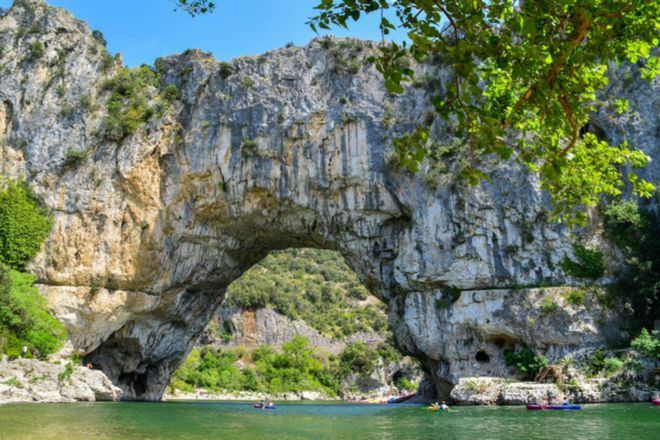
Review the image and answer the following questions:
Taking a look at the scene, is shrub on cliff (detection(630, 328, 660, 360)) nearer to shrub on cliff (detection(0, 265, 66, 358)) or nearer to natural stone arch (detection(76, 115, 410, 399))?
natural stone arch (detection(76, 115, 410, 399))

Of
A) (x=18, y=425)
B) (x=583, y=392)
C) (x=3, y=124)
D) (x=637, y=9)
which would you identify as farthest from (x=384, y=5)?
(x=3, y=124)

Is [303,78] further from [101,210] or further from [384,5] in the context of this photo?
[384,5]

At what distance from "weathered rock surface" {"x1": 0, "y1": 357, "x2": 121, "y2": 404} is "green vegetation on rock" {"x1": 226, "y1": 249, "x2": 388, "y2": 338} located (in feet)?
123

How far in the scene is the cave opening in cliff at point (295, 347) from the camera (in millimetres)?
57500

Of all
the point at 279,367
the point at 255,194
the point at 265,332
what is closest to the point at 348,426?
the point at 255,194

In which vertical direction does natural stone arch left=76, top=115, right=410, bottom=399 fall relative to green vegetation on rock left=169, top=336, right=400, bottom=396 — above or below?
above

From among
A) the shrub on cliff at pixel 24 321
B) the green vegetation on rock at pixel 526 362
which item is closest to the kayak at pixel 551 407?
the green vegetation on rock at pixel 526 362

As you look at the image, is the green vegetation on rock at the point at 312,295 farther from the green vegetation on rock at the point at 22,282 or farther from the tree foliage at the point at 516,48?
the tree foliage at the point at 516,48

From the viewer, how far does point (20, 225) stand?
28516 mm

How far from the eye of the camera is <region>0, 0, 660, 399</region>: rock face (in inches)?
1128

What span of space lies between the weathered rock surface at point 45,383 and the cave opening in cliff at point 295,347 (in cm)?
2389

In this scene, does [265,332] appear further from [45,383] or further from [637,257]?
[637,257]

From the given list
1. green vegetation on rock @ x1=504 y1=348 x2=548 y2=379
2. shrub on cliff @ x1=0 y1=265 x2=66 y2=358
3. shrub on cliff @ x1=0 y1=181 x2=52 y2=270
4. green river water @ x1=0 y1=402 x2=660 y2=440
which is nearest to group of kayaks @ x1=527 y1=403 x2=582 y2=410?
green river water @ x1=0 y1=402 x2=660 y2=440

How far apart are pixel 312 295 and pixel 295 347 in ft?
42.2
